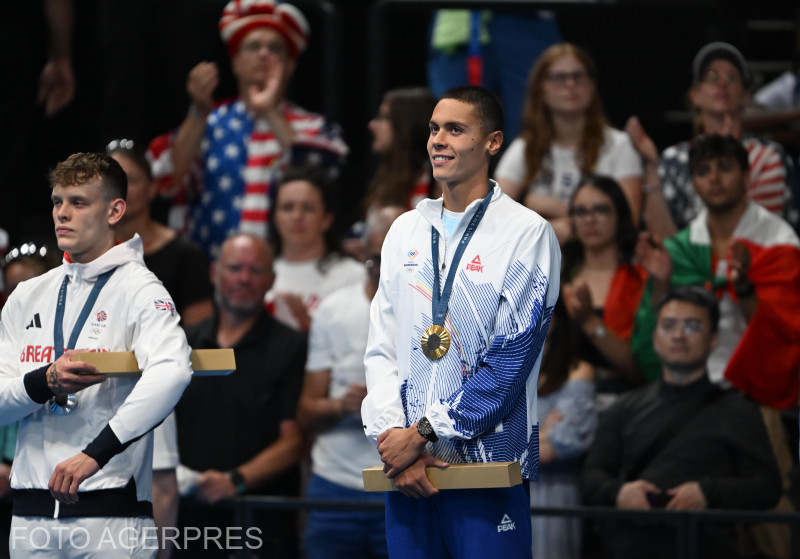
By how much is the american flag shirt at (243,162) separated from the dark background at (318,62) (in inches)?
14.4

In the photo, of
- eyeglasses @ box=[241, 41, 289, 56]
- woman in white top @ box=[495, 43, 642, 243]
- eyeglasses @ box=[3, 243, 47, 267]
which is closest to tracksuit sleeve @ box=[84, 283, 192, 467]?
eyeglasses @ box=[3, 243, 47, 267]

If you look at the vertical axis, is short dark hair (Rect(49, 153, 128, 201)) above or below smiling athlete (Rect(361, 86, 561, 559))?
above

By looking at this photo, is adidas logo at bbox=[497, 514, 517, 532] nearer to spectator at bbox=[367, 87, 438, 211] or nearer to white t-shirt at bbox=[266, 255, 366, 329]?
white t-shirt at bbox=[266, 255, 366, 329]

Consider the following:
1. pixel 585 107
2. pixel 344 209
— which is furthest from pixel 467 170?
pixel 344 209

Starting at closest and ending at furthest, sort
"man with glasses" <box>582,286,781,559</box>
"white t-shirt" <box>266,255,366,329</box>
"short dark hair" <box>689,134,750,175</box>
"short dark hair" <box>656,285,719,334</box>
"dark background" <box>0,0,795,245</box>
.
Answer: "man with glasses" <box>582,286,781,559</box> → "short dark hair" <box>656,285,719,334</box> → "short dark hair" <box>689,134,750,175</box> → "white t-shirt" <box>266,255,366,329</box> → "dark background" <box>0,0,795,245</box>

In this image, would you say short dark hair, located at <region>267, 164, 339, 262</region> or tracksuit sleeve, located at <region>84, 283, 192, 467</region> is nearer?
tracksuit sleeve, located at <region>84, 283, 192, 467</region>

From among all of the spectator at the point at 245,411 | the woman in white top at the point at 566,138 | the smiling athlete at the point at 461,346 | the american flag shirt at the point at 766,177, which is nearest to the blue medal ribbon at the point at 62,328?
the smiling athlete at the point at 461,346

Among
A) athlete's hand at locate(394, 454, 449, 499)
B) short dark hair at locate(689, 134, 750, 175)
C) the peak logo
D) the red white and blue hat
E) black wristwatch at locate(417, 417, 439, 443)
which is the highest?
the red white and blue hat

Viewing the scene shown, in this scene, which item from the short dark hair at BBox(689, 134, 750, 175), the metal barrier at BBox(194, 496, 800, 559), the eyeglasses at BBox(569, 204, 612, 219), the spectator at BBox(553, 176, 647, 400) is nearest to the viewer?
the metal barrier at BBox(194, 496, 800, 559)

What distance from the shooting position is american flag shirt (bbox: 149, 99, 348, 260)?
274 inches

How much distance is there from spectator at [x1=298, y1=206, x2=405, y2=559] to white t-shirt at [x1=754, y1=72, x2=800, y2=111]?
283 cm

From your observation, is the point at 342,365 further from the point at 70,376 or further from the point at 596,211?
the point at 70,376

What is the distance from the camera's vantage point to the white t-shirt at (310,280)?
6547mm

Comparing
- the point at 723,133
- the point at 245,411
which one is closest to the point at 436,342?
the point at 245,411
